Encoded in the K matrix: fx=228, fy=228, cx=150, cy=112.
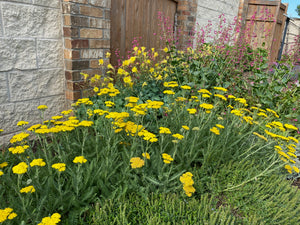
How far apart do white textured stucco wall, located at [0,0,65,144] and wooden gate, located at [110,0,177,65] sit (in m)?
1.15

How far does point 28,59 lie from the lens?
8.98ft

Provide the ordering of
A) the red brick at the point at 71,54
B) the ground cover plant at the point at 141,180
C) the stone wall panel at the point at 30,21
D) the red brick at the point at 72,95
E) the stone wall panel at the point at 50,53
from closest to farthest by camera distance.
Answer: the ground cover plant at the point at 141,180
the stone wall panel at the point at 30,21
the stone wall panel at the point at 50,53
the red brick at the point at 71,54
the red brick at the point at 72,95

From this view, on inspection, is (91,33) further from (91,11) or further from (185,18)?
(185,18)

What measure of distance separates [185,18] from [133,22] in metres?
1.88

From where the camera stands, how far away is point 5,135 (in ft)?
8.85

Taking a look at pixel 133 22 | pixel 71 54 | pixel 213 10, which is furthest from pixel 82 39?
pixel 213 10

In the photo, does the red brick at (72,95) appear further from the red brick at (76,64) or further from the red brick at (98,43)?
the red brick at (98,43)

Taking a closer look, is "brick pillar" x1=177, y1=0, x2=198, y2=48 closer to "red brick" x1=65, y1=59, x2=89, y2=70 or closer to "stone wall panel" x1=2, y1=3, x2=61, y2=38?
"red brick" x1=65, y1=59, x2=89, y2=70

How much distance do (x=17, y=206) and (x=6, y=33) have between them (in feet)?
6.32

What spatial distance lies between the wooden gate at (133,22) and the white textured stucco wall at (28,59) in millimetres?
1150

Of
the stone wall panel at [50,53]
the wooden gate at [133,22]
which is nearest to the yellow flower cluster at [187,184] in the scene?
the stone wall panel at [50,53]

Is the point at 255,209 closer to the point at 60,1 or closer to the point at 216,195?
the point at 216,195

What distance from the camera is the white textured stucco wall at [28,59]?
2535 mm

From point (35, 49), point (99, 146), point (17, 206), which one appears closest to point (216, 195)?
point (99, 146)
